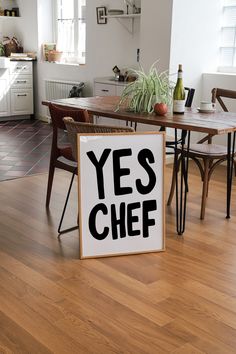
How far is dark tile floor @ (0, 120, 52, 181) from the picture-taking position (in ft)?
15.2

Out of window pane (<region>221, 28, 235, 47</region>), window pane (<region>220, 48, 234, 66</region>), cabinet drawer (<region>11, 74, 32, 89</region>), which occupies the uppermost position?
window pane (<region>221, 28, 235, 47</region>)

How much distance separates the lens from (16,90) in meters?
7.32

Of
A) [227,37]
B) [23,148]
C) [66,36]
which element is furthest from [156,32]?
[66,36]

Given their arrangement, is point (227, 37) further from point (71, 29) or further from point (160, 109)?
point (71, 29)

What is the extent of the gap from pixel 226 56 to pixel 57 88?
274cm

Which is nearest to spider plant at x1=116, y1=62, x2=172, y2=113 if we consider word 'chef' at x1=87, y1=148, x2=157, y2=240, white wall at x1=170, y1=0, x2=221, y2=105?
word 'chef' at x1=87, y1=148, x2=157, y2=240

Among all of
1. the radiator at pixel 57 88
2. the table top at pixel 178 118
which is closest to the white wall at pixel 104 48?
the radiator at pixel 57 88

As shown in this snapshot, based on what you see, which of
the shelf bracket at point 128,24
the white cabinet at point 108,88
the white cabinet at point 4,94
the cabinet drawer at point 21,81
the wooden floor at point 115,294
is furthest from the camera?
the cabinet drawer at point 21,81

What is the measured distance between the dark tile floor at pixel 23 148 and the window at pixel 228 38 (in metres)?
2.14

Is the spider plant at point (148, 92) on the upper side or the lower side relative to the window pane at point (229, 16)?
lower

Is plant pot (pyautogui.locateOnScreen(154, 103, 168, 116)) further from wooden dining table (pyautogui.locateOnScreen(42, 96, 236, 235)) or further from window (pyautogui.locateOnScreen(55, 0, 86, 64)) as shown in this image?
window (pyautogui.locateOnScreen(55, 0, 86, 64))

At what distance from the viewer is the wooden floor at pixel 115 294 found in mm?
1989

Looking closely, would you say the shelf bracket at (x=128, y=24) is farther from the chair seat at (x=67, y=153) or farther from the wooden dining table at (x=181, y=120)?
the chair seat at (x=67, y=153)

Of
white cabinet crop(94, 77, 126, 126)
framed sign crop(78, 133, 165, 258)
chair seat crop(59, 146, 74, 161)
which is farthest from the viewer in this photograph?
white cabinet crop(94, 77, 126, 126)
